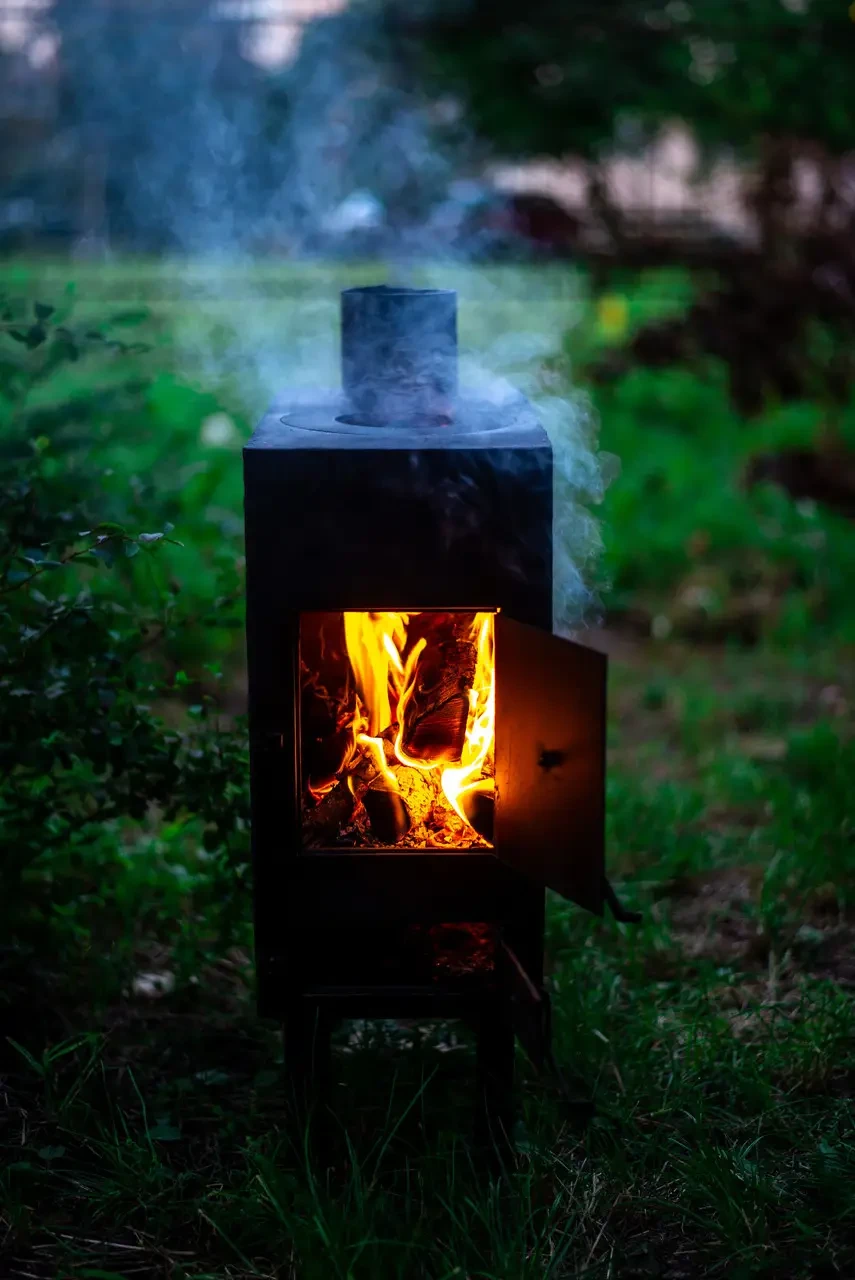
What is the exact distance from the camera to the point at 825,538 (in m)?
5.99

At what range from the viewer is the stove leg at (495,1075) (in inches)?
89.7

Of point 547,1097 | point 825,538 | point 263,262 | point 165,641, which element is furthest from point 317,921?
point 263,262

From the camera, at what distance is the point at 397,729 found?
233 centimetres

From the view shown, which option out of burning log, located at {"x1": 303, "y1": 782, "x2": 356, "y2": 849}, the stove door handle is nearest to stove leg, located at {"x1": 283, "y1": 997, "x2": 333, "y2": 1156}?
burning log, located at {"x1": 303, "y1": 782, "x2": 356, "y2": 849}

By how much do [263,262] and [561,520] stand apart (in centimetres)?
955

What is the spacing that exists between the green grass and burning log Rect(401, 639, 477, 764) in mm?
615

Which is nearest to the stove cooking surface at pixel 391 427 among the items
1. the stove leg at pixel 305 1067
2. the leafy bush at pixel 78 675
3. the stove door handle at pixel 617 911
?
the leafy bush at pixel 78 675

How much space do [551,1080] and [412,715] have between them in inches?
33.1

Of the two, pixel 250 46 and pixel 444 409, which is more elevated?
pixel 250 46

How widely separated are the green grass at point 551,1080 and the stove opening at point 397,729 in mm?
484

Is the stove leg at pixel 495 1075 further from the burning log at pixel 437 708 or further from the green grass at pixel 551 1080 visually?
the burning log at pixel 437 708

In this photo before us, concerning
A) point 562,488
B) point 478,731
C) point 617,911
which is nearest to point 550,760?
point 478,731

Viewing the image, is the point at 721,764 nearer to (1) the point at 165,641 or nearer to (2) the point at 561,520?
(2) the point at 561,520

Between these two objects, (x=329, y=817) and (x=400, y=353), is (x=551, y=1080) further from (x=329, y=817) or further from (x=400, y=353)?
(x=400, y=353)
